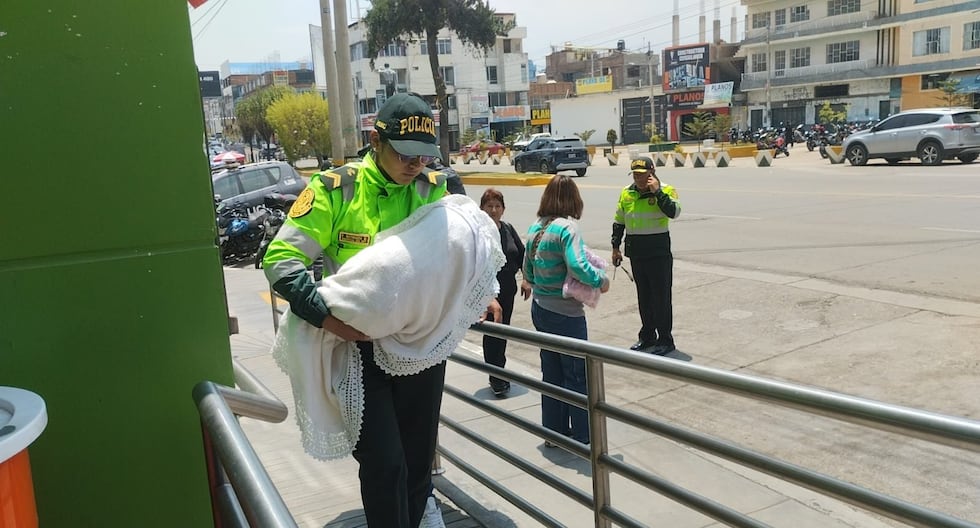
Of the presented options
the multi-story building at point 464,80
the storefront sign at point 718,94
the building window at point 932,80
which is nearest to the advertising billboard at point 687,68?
the storefront sign at point 718,94

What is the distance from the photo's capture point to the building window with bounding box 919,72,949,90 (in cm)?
5172

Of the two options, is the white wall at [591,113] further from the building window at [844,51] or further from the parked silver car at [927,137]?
the parked silver car at [927,137]

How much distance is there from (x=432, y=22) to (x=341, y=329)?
134 feet

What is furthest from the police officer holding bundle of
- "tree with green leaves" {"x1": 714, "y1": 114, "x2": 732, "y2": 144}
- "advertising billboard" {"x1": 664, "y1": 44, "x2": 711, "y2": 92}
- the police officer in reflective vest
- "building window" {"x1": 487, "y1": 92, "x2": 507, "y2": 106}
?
"building window" {"x1": 487, "y1": 92, "x2": 507, "y2": 106}

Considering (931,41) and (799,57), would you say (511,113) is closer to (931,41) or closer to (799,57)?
(799,57)

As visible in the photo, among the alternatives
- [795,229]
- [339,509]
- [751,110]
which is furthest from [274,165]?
[751,110]

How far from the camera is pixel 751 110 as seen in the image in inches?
2542

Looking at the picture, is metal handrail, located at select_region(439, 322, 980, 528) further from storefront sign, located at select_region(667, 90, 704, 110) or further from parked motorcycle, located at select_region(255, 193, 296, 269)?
storefront sign, located at select_region(667, 90, 704, 110)

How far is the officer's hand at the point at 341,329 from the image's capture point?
2.49 m

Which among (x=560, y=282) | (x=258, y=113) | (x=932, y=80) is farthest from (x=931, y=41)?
(x=560, y=282)

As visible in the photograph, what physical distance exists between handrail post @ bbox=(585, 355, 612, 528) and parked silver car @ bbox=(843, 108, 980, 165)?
23.2 meters

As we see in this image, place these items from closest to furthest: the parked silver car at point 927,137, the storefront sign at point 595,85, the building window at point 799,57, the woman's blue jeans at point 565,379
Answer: the woman's blue jeans at point 565,379 < the parked silver car at point 927,137 < the building window at point 799,57 < the storefront sign at point 595,85

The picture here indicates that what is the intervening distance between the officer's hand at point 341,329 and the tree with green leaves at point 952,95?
49.5m

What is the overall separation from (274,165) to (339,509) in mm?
14910
